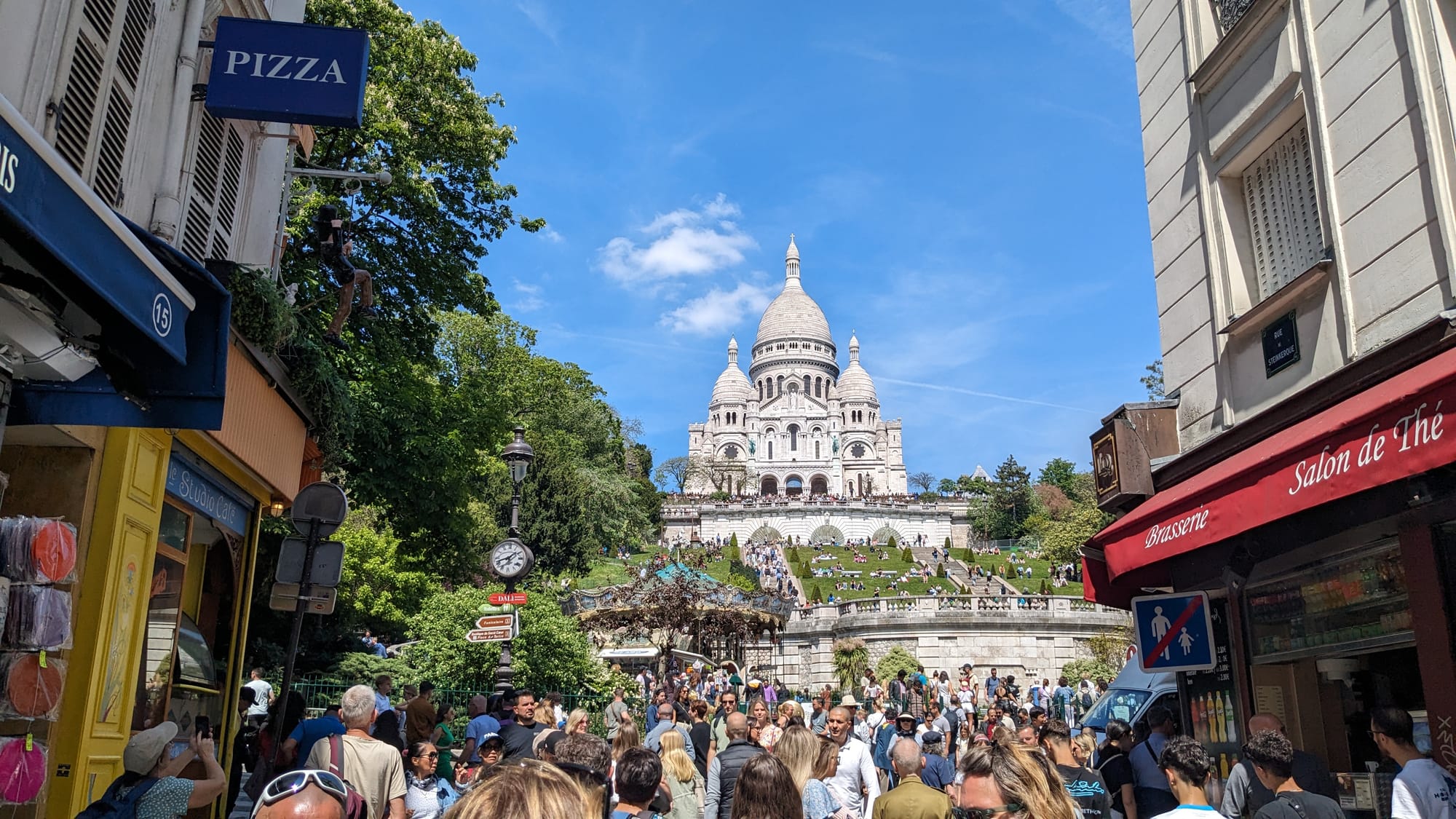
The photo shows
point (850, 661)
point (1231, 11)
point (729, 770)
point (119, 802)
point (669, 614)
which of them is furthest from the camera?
point (850, 661)

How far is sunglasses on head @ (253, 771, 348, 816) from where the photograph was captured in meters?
3.20

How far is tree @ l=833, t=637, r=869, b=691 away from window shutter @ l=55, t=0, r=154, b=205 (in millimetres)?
33269

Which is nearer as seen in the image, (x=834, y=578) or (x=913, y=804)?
(x=913, y=804)

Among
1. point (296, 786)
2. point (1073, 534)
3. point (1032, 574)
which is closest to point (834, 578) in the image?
point (1032, 574)

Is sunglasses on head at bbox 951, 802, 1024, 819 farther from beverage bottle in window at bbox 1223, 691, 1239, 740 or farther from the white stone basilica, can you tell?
the white stone basilica

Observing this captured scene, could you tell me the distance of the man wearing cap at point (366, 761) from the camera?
616 centimetres

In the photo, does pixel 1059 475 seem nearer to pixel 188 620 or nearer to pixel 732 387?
Result: pixel 732 387

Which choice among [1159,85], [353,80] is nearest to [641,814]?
[353,80]

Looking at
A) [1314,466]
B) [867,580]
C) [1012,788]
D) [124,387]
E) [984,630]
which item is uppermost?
[867,580]

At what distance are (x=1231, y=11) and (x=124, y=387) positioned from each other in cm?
895

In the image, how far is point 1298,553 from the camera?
763cm

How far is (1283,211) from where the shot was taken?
27.2 feet

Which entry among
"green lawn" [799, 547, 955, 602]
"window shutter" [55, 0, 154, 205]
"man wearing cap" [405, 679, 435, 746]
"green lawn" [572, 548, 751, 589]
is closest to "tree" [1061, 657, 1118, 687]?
"green lawn" [799, 547, 955, 602]

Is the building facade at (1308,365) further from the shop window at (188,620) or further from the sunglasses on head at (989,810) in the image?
the shop window at (188,620)
